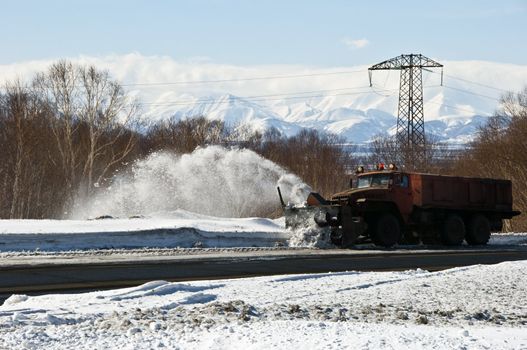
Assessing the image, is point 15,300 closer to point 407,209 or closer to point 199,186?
point 407,209

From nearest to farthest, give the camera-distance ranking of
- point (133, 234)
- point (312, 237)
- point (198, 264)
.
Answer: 1. point (198, 264)
2. point (133, 234)
3. point (312, 237)

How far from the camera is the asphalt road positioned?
13930mm

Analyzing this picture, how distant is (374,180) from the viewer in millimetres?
26078

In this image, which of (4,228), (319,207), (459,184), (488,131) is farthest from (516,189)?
(4,228)

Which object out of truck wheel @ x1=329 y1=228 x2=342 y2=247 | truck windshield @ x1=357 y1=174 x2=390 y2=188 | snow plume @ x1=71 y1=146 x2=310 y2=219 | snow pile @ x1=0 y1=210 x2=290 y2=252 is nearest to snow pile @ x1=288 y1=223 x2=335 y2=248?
truck wheel @ x1=329 y1=228 x2=342 y2=247

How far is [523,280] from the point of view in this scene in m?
13.6

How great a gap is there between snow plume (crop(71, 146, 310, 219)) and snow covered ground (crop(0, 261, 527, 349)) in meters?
18.7

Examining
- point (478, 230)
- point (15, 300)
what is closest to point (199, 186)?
point (478, 230)

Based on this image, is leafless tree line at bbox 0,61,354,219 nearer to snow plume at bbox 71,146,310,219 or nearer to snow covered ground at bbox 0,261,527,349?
snow plume at bbox 71,146,310,219

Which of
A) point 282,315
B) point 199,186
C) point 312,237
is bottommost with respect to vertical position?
point 282,315

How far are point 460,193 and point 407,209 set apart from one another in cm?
267

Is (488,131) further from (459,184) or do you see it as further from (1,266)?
(1,266)

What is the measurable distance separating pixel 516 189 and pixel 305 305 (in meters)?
45.6

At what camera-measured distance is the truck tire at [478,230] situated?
27.7 m
